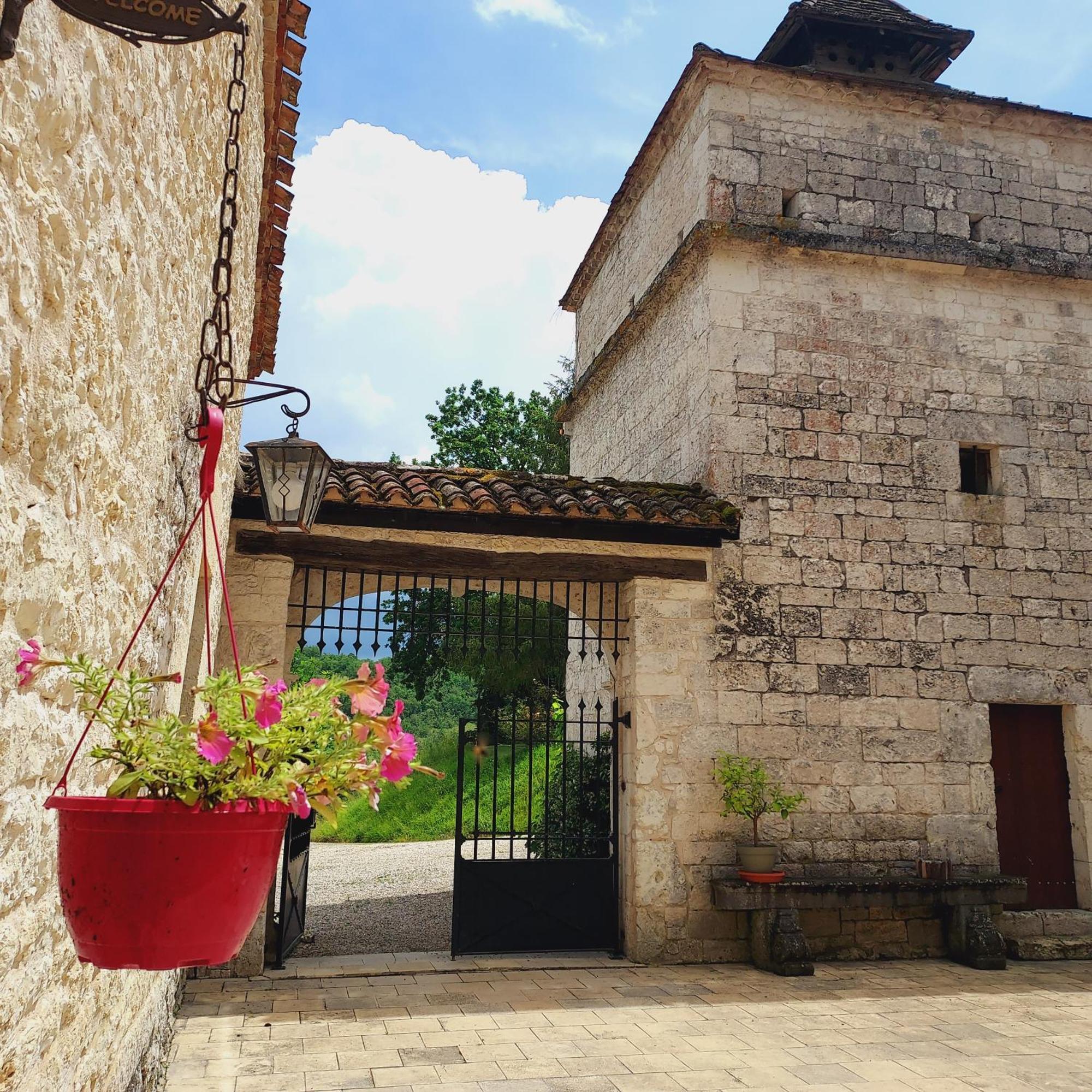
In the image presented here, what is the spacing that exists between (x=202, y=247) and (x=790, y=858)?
557 cm

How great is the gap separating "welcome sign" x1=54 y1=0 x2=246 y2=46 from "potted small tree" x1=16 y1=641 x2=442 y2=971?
0.96m

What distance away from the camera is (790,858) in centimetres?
658

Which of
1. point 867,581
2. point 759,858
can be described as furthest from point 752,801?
point 867,581

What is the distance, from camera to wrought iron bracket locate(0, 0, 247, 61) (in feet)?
4.50

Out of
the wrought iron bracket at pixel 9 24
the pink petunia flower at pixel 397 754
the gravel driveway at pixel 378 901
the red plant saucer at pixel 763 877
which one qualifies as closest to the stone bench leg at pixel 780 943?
the red plant saucer at pixel 763 877

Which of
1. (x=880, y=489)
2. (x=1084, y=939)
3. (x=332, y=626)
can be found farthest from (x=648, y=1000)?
(x=880, y=489)

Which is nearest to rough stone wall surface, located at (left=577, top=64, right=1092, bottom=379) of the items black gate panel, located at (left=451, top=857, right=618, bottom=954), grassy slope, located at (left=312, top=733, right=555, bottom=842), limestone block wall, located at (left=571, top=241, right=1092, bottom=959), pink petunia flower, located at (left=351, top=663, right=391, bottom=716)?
limestone block wall, located at (left=571, top=241, right=1092, bottom=959)

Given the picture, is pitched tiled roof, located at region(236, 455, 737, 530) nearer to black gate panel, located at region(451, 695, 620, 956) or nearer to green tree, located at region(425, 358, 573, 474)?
black gate panel, located at region(451, 695, 620, 956)

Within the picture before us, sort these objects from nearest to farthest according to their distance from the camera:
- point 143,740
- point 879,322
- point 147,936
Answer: point 147,936, point 143,740, point 879,322

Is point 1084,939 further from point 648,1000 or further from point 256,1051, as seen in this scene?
point 256,1051

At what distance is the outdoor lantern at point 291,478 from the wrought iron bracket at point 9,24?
3190 mm

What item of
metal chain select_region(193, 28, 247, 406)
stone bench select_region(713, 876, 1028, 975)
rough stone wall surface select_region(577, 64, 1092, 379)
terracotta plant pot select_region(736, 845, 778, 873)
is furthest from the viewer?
rough stone wall surface select_region(577, 64, 1092, 379)

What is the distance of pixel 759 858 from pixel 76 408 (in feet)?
18.5

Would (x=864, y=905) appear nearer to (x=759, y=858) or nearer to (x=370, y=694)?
(x=759, y=858)
